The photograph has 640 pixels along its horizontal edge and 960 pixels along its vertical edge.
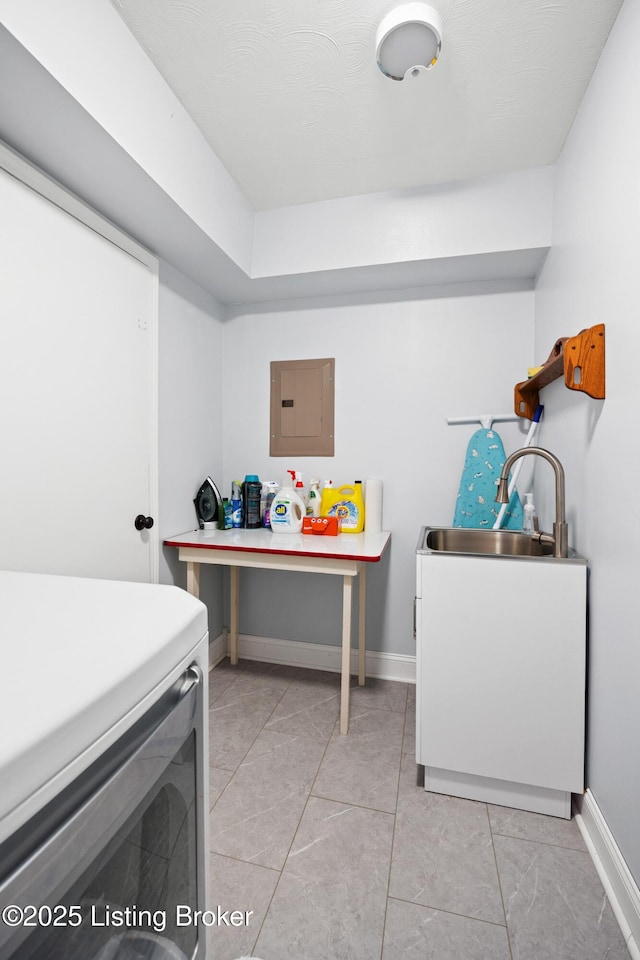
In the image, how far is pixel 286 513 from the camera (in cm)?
225

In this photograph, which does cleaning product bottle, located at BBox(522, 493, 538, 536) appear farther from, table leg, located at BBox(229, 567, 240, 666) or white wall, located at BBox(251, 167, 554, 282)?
table leg, located at BBox(229, 567, 240, 666)

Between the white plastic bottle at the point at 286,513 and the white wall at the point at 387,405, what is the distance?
0.27 m

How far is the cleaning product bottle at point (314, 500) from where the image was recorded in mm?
2367

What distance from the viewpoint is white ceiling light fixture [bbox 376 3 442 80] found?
1.16 m

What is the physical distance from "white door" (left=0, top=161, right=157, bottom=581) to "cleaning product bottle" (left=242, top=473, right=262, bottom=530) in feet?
1.89

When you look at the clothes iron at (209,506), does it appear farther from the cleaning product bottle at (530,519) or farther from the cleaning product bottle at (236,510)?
the cleaning product bottle at (530,519)

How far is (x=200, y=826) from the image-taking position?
68 centimetres

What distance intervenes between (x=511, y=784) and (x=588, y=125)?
2.22 meters

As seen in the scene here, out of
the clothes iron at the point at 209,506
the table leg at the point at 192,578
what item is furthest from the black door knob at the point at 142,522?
the clothes iron at the point at 209,506

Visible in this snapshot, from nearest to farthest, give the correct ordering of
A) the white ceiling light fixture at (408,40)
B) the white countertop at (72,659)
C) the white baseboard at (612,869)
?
the white countertop at (72,659) < the white baseboard at (612,869) < the white ceiling light fixture at (408,40)

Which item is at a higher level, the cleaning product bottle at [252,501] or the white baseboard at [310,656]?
the cleaning product bottle at [252,501]

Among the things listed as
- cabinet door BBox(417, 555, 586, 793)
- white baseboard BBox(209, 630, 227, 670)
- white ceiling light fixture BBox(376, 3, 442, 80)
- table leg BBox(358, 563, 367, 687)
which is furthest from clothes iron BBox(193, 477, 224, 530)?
white ceiling light fixture BBox(376, 3, 442, 80)

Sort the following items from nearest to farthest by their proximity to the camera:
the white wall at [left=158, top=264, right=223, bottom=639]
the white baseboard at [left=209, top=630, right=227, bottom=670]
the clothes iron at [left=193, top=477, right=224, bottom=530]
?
the white wall at [left=158, top=264, right=223, bottom=639], the clothes iron at [left=193, top=477, right=224, bottom=530], the white baseboard at [left=209, top=630, right=227, bottom=670]

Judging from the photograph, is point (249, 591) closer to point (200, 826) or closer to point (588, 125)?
point (200, 826)
